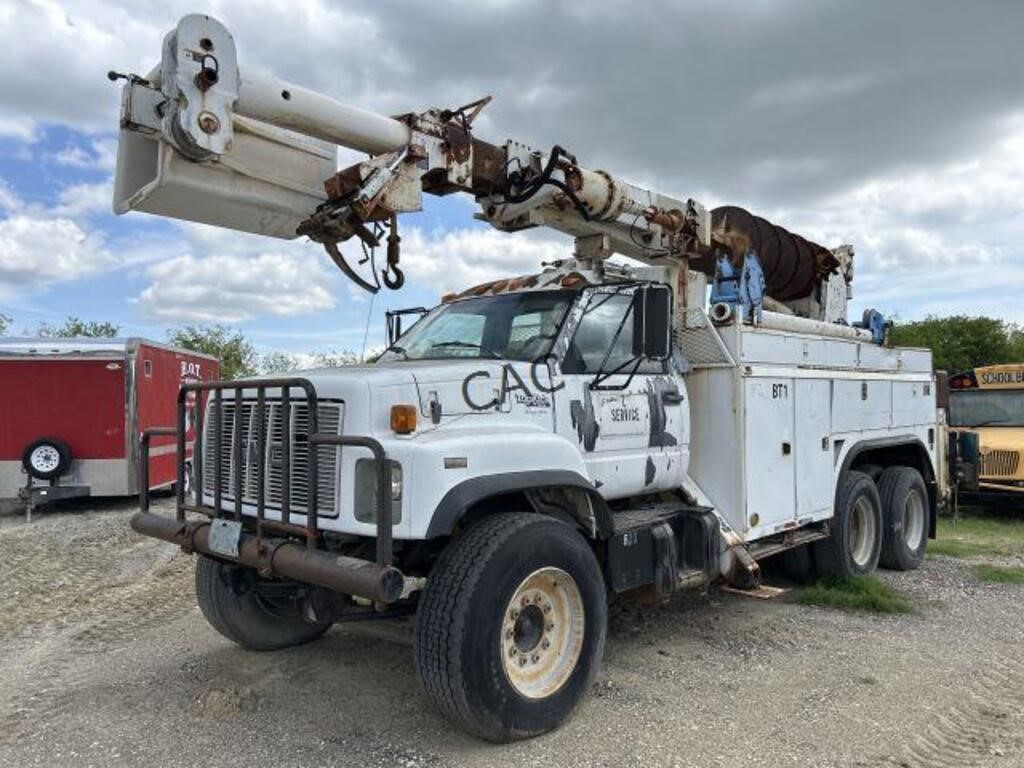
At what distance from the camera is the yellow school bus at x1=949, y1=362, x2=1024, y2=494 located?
12.7 m

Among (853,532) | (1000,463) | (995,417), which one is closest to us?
(853,532)

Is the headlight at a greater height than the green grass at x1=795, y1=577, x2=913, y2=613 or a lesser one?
greater

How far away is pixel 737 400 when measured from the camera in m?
6.23

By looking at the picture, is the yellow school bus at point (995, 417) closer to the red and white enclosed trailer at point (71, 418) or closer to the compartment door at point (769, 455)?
the compartment door at point (769, 455)

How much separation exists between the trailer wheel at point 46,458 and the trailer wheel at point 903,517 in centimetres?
1056

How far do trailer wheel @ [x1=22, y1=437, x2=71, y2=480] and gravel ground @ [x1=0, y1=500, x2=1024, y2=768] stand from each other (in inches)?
207

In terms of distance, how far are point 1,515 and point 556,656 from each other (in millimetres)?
10980

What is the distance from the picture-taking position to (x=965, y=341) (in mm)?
39094

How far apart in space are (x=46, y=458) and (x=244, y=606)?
27.0 feet

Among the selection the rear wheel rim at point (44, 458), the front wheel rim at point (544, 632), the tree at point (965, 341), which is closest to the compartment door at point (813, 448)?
the front wheel rim at point (544, 632)

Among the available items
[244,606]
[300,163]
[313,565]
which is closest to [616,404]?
[313,565]

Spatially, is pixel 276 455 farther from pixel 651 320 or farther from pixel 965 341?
pixel 965 341

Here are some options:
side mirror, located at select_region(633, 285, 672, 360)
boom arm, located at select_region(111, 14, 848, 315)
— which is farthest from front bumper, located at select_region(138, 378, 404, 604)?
side mirror, located at select_region(633, 285, 672, 360)

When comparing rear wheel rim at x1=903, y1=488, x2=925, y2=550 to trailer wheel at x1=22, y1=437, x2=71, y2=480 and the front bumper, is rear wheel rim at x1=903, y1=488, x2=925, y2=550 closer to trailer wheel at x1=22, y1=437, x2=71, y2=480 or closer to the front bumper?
the front bumper
